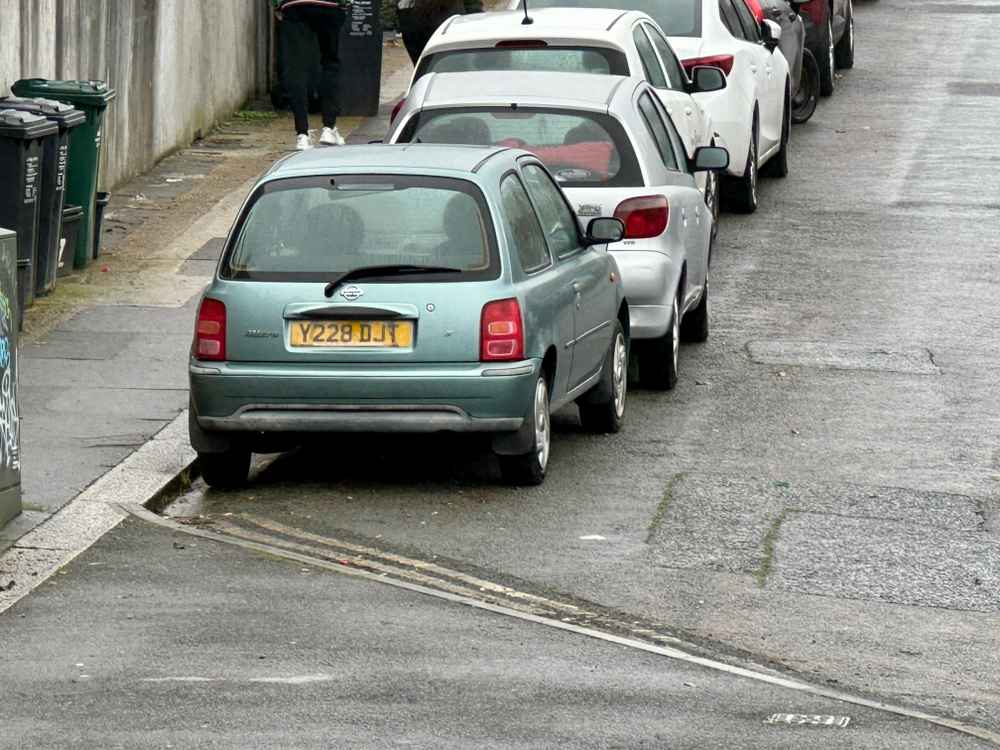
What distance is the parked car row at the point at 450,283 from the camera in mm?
9781

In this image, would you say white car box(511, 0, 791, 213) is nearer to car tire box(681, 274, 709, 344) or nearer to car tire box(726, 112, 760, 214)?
car tire box(726, 112, 760, 214)

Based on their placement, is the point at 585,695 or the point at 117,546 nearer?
the point at 585,695

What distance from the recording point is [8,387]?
9102mm

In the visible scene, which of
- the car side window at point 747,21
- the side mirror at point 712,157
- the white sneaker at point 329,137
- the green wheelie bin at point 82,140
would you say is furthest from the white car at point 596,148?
the white sneaker at point 329,137

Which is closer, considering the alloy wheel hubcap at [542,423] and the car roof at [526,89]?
the alloy wheel hubcap at [542,423]

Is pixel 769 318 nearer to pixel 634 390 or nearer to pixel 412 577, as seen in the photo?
pixel 634 390

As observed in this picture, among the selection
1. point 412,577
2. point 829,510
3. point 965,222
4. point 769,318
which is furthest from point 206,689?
point 965,222

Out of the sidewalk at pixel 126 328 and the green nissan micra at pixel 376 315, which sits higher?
the green nissan micra at pixel 376 315

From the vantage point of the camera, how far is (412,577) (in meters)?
8.88

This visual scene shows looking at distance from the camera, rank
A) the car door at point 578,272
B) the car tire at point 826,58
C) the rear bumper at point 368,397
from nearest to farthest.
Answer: the rear bumper at point 368,397 → the car door at point 578,272 → the car tire at point 826,58

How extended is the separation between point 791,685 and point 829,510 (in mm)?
2754

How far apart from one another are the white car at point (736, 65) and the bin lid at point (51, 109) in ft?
13.9

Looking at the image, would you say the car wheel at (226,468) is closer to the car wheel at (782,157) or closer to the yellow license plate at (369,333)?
the yellow license plate at (369,333)

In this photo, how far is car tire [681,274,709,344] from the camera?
14.0 m
